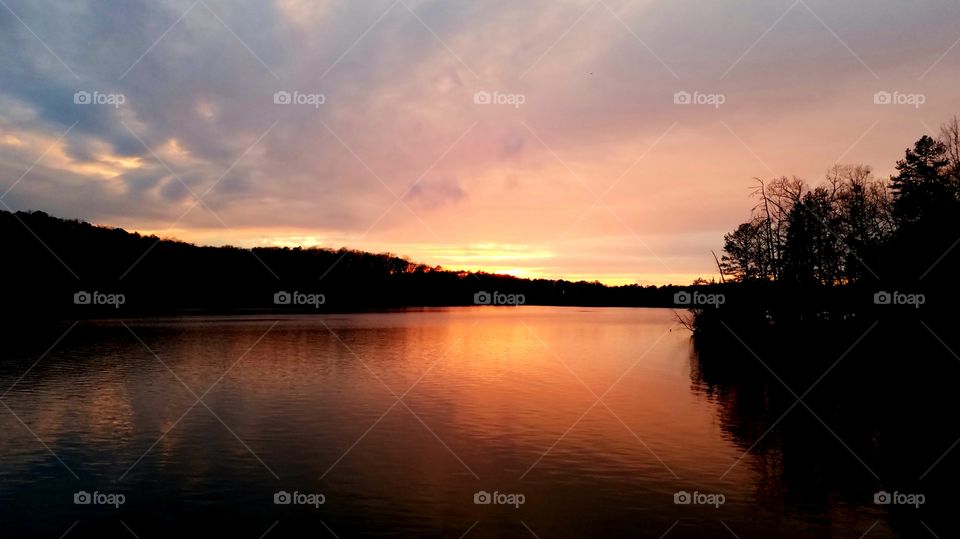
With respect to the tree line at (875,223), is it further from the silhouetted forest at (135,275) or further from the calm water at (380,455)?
the silhouetted forest at (135,275)

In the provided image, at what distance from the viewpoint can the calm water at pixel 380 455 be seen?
16938 mm

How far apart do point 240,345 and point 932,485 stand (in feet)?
188

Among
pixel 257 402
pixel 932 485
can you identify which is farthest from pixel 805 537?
pixel 257 402

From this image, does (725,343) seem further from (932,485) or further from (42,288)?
(42,288)

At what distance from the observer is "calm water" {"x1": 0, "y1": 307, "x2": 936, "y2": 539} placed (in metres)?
16.9

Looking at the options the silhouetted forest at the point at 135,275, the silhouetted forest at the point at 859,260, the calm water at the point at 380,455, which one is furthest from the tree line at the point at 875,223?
the silhouetted forest at the point at 135,275

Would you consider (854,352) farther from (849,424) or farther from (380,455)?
(380,455)

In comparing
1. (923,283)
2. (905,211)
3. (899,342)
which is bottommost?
(899,342)

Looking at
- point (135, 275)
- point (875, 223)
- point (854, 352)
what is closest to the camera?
point (854, 352)

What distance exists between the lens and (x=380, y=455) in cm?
2362

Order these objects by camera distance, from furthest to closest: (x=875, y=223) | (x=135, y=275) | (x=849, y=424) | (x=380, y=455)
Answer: (x=135, y=275) → (x=875, y=223) → (x=849, y=424) → (x=380, y=455)

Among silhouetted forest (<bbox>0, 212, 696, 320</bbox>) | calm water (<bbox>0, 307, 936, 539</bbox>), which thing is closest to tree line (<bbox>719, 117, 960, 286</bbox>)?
calm water (<bbox>0, 307, 936, 539</bbox>)

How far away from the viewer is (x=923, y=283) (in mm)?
42688

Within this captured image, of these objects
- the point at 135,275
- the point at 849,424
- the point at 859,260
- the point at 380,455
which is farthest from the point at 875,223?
the point at 135,275
